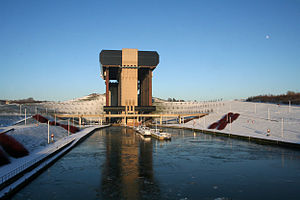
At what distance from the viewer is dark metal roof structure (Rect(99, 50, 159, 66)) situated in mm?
123812

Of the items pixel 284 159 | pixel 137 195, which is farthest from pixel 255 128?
pixel 137 195

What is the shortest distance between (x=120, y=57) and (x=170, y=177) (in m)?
105

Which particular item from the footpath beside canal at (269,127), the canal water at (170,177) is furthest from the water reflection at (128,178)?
the footpath beside canal at (269,127)

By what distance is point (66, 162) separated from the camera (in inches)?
1359

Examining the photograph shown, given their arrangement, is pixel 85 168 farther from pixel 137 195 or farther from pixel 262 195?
pixel 262 195

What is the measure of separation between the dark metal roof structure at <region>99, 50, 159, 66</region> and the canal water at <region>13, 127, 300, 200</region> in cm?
8864

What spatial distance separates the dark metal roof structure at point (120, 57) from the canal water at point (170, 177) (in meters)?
88.6

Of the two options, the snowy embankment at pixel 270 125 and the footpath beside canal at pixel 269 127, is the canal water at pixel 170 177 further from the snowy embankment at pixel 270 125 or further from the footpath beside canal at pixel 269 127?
the snowy embankment at pixel 270 125

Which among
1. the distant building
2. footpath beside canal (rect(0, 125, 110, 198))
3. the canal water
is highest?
the distant building

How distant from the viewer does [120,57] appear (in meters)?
127

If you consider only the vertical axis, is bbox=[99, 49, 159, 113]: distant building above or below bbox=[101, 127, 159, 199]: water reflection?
above

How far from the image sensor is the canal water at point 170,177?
21.6 meters

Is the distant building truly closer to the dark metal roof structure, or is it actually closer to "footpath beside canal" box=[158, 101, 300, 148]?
the dark metal roof structure

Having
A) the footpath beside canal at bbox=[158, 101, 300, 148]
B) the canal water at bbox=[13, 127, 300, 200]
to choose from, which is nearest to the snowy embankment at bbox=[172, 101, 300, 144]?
the footpath beside canal at bbox=[158, 101, 300, 148]
